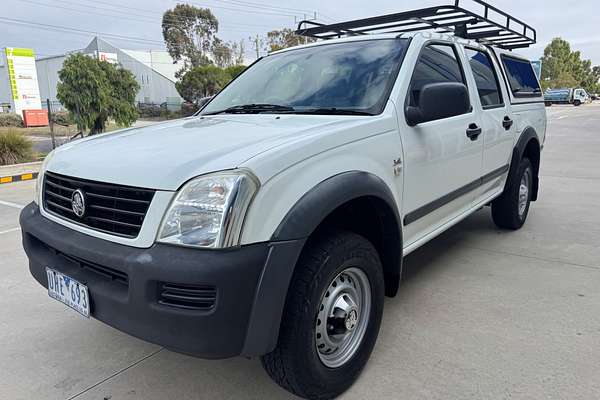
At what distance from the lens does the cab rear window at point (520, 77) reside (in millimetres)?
4465

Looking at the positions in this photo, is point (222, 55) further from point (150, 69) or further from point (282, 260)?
point (282, 260)

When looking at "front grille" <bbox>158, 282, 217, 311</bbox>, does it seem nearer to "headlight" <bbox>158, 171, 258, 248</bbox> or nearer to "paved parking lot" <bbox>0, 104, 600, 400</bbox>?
"headlight" <bbox>158, 171, 258, 248</bbox>

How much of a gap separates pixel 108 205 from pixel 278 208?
0.74 metres

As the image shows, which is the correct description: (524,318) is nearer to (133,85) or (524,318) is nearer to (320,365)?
(320,365)

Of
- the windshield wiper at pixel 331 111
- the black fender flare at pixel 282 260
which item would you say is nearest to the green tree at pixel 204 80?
the windshield wiper at pixel 331 111

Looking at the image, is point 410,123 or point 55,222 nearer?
point 55,222

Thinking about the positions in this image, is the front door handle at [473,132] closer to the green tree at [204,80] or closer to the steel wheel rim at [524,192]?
the steel wheel rim at [524,192]

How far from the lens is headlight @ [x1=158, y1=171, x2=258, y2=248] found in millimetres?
1692

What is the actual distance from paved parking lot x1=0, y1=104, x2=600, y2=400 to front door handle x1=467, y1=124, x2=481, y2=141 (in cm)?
110

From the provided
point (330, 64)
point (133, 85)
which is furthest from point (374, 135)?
point (133, 85)

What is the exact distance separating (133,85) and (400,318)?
1499 centimetres

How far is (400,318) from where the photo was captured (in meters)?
3.00

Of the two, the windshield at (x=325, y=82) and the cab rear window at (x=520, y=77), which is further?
the cab rear window at (x=520, y=77)

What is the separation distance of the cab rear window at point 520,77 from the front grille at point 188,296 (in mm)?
3808
